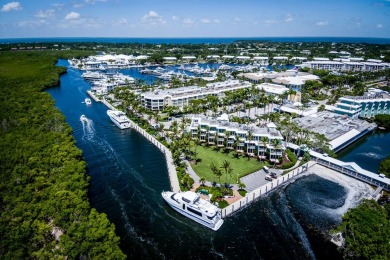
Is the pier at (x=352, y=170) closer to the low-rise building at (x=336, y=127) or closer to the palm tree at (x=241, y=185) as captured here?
the low-rise building at (x=336, y=127)

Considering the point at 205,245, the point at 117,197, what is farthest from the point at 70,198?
the point at 205,245

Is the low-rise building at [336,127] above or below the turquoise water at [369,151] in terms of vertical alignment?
above

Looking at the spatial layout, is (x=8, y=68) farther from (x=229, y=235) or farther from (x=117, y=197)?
(x=229, y=235)

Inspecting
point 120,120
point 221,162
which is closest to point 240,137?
point 221,162

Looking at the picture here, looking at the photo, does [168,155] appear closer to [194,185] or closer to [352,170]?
[194,185]

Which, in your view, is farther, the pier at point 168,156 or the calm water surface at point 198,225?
the pier at point 168,156

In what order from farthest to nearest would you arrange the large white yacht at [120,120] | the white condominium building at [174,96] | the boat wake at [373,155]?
the white condominium building at [174,96] → the large white yacht at [120,120] → the boat wake at [373,155]

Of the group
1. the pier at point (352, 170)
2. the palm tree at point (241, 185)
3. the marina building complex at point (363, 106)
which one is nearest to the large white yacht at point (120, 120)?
the palm tree at point (241, 185)
